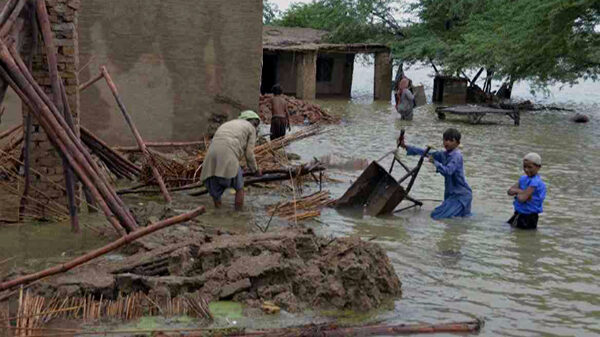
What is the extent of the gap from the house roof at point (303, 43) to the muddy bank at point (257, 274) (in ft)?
82.3

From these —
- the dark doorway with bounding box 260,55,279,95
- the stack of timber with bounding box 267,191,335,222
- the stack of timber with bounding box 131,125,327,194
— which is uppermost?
the dark doorway with bounding box 260,55,279,95

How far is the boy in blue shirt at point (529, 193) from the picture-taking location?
8.95 m

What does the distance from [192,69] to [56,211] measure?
4.97 meters

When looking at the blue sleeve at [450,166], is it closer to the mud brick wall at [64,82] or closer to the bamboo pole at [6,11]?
the mud brick wall at [64,82]

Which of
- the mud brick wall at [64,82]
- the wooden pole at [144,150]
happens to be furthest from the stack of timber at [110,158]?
the mud brick wall at [64,82]

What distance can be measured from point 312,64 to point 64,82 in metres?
24.3

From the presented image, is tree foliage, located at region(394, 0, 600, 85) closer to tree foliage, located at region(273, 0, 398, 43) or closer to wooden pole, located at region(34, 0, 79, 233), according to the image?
tree foliage, located at region(273, 0, 398, 43)

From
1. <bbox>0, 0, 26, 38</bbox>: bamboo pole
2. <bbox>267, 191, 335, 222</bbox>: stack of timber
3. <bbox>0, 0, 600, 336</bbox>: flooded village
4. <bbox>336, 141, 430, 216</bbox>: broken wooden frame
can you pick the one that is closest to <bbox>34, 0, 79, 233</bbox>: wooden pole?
<bbox>0, 0, 600, 336</bbox>: flooded village

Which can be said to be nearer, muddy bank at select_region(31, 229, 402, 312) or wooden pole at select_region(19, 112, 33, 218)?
muddy bank at select_region(31, 229, 402, 312)

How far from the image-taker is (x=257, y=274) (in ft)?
20.9

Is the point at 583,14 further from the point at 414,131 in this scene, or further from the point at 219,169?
the point at 219,169

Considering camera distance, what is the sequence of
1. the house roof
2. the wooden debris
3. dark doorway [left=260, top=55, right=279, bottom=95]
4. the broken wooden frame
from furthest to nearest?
dark doorway [left=260, top=55, right=279, bottom=95] → the house roof → the broken wooden frame → the wooden debris

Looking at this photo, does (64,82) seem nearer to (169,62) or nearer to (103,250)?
(103,250)

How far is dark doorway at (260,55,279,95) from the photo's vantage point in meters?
35.2
